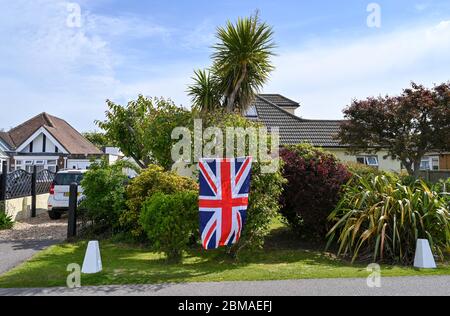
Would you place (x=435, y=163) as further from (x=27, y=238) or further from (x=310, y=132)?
(x=27, y=238)

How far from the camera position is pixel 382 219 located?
24.3 feet

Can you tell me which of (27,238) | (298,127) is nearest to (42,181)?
(27,238)

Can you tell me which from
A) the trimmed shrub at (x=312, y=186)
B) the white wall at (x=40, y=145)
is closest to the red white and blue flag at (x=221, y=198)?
the trimmed shrub at (x=312, y=186)

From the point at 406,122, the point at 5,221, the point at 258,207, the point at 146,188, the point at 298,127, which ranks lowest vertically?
the point at 5,221

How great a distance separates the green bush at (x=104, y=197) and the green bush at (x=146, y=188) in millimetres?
389

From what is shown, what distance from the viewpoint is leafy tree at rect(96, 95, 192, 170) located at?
1054 centimetres

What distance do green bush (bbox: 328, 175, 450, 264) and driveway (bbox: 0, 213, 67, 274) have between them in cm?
593

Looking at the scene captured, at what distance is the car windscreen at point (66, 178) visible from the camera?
11.9 meters

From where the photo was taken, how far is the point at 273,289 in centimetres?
522

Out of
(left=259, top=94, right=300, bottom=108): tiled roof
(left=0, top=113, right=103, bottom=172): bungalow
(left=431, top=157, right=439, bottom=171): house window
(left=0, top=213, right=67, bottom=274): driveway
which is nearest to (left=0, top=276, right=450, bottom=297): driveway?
(left=0, top=213, right=67, bottom=274): driveway

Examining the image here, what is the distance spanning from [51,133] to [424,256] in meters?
27.2

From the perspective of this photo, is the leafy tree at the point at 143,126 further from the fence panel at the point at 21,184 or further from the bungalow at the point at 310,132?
the bungalow at the point at 310,132
